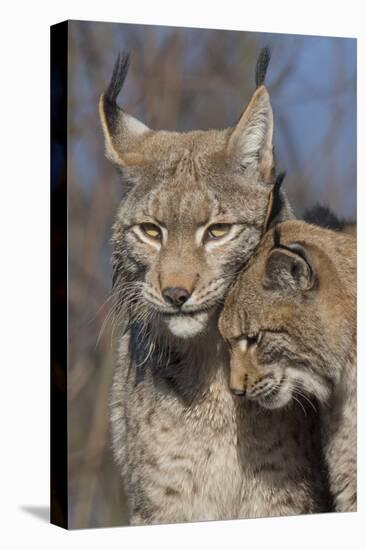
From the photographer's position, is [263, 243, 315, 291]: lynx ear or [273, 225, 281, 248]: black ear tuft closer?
[263, 243, 315, 291]: lynx ear

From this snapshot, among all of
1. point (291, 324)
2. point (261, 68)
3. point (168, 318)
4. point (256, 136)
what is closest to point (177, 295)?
point (168, 318)

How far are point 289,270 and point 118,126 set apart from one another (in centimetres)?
144

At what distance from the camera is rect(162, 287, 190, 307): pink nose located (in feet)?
27.6

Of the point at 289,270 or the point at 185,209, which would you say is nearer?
the point at 289,270

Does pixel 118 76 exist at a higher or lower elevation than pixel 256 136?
higher

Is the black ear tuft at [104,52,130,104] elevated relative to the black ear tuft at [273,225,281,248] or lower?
elevated

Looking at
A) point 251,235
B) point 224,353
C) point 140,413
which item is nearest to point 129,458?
point 140,413

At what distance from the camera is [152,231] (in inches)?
341

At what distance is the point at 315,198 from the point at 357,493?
202cm

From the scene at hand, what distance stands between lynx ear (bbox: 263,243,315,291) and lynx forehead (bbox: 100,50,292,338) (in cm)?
23

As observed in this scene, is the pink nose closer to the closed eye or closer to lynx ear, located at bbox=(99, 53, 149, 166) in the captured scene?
the closed eye

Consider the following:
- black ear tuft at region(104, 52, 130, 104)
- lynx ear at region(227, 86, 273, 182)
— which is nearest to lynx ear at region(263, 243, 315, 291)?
lynx ear at region(227, 86, 273, 182)

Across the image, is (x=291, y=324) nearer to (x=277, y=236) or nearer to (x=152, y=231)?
(x=277, y=236)

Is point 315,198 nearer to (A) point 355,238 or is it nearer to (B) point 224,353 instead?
(A) point 355,238
